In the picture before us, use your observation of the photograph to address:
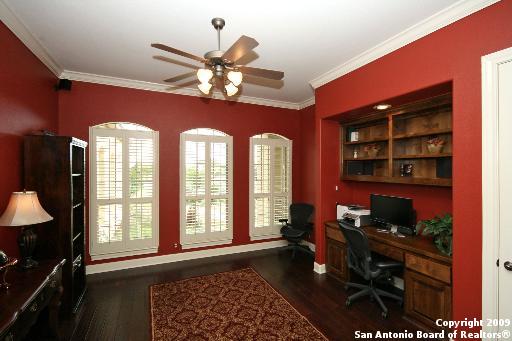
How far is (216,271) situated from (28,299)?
8.41 ft

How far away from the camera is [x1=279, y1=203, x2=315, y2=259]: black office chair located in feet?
15.0

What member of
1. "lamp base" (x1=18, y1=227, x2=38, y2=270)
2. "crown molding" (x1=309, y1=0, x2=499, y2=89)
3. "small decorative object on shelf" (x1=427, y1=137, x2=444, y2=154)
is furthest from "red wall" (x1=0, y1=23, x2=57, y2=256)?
"small decorative object on shelf" (x1=427, y1=137, x2=444, y2=154)

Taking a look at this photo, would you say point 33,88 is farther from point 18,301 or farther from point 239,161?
point 239,161

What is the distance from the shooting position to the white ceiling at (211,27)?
2176mm

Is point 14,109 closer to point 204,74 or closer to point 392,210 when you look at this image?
point 204,74

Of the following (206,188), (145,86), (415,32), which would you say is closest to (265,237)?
(206,188)

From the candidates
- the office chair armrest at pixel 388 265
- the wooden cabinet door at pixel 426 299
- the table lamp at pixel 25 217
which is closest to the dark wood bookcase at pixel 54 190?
the table lamp at pixel 25 217

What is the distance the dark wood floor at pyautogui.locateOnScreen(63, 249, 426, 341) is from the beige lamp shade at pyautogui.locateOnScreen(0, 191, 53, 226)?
124 cm

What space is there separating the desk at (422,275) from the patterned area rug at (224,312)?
3.53 ft

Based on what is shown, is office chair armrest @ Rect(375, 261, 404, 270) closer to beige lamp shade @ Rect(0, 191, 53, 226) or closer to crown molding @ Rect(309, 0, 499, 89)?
crown molding @ Rect(309, 0, 499, 89)

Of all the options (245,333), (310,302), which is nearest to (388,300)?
(310,302)

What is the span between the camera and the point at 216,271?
13.1 feet

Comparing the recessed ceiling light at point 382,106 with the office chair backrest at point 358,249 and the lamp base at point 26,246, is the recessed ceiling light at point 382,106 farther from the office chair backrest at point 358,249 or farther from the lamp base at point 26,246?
the lamp base at point 26,246

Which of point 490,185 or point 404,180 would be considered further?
point 404,180
